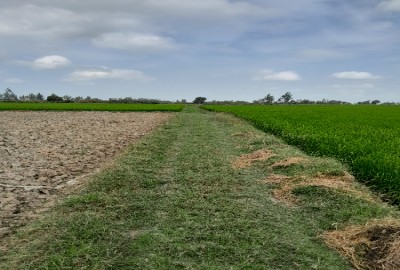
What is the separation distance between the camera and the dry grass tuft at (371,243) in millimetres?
4766

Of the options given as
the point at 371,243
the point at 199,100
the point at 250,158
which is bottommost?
the point at 371,243

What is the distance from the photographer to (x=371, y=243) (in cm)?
521

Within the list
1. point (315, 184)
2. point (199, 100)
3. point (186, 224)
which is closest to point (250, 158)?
point (315, 184)

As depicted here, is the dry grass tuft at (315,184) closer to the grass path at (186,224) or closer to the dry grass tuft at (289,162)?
the grass path at (186,224)

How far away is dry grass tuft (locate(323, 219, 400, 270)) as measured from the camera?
4.77 metres

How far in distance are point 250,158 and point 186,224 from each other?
6.13 metres

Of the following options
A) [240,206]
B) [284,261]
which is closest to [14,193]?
[240,206]

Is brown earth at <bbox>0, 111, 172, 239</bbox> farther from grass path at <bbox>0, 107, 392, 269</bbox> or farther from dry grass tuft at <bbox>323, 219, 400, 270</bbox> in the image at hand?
dry grass tuft at <bbox>323, 219, 400, 270</bbox>

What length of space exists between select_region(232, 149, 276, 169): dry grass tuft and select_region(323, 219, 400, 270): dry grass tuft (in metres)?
4.97

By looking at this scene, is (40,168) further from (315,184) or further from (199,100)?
(199,100)

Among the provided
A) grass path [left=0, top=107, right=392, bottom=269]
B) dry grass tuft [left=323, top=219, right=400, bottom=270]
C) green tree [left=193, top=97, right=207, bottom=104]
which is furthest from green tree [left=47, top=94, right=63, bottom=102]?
dry grass tuft [left=323, top=219, right=400, bottom=270]

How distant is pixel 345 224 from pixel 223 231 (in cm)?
189

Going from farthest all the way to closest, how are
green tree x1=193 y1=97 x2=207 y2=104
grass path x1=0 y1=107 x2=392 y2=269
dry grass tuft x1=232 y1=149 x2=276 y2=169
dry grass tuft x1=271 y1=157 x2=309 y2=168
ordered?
green tree x1=193 y1=97 x2=207 y2=104 < dry grass tuft x1=232 y1=149 x2=276 y2=169 < dry grass tuft x1=271 y1=157 x2=309 y2=168 < grass path x1=0 y1=107 x2=392 y2=269

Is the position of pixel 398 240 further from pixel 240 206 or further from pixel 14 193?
pixel 14 193
